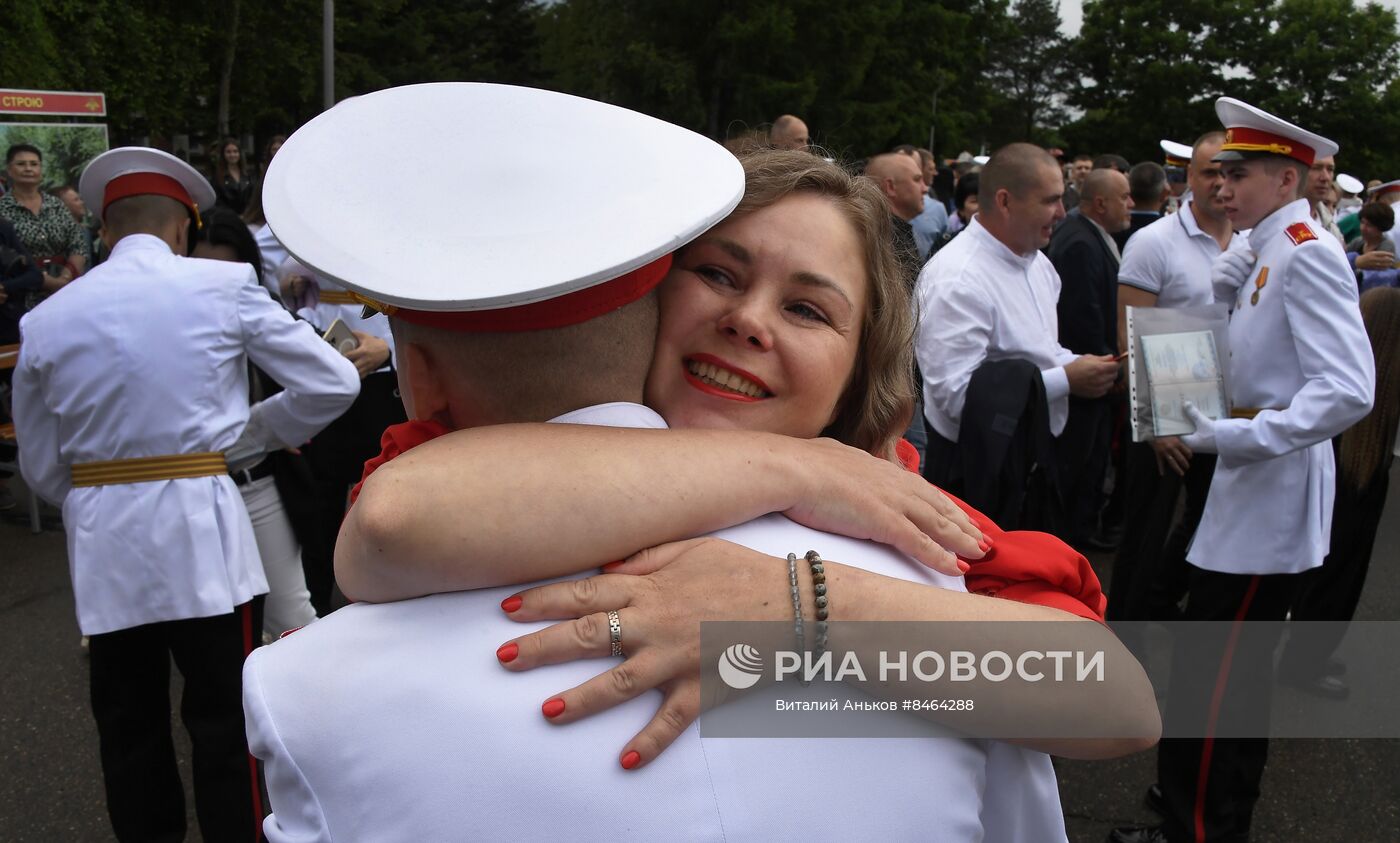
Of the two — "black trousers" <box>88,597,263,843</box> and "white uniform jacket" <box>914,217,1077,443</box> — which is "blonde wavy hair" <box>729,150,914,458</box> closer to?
"black trousers" <box>88,597,263,843</box>

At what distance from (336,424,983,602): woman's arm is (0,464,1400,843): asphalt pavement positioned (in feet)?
9.65

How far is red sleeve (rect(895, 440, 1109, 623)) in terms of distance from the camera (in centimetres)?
121

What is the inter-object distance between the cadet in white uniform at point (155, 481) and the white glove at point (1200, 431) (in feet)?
9.10

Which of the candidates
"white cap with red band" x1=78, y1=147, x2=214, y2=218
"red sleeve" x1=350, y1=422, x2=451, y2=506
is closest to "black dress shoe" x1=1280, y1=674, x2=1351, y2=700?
"red sleeve" x1=350, y1=422, x2=451, y2=506

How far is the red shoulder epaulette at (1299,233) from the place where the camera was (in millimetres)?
3225

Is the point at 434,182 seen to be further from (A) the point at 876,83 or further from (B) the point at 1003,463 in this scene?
(A) the point at 876,83

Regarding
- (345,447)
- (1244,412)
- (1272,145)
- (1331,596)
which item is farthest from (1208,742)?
(345,447)

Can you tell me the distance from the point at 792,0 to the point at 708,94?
12.3 feet

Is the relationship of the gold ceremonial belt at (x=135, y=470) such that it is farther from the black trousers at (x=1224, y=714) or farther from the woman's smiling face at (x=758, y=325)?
the black trousers at (x=1224, y=714)

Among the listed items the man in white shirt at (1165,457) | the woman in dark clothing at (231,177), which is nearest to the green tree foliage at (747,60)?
the man in white shirt at (1165,457)

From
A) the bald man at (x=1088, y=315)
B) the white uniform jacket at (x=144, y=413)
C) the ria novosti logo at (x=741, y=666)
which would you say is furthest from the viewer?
the bald man at (x=1088, y=315)

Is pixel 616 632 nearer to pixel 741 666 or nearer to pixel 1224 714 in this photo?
pixel 741 666

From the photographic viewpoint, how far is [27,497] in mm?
6977

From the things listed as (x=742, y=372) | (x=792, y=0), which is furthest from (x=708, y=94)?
(x=742, y=372)
